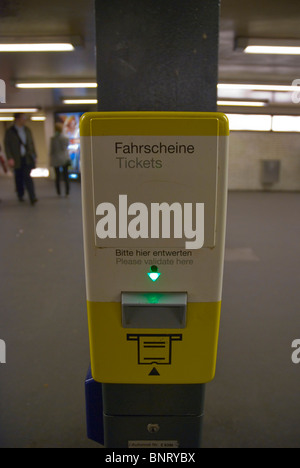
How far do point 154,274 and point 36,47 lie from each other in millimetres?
5249

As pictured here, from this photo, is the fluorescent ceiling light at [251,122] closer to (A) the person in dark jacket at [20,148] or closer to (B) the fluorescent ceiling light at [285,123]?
(B) the fluorescent ceiling light at [285,123]

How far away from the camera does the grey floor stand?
216cm

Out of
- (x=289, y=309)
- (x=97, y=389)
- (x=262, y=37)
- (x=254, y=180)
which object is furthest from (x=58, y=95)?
(x=97, y=389)

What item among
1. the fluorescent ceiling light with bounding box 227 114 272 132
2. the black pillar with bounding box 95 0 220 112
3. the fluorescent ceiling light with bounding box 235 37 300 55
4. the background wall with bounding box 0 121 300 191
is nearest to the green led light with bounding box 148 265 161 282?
the black pillar with bounding box 95 0 220 112

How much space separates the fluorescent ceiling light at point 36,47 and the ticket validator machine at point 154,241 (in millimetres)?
4980

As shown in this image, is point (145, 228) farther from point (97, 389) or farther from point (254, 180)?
point (254, 180)

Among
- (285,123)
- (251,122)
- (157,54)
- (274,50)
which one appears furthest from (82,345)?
(285,123)

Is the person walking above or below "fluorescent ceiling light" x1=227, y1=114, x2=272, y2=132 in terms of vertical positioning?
below

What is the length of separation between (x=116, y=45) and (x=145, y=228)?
0.53 meters

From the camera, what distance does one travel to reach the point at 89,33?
5.03 metres

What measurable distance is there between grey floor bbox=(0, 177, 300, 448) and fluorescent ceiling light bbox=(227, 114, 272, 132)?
6.76 metres

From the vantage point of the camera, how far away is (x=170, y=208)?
1.10m

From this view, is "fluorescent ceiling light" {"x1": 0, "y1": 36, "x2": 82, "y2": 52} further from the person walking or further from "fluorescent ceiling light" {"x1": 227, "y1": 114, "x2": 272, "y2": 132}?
"fluorescent ceiling light" {"x1": 227, "y1": 114, "x2": 272, "y2": 132}

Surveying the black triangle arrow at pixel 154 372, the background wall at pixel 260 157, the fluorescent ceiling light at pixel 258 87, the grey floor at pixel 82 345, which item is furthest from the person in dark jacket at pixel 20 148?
the black triangle arrow at pixel 154 372
